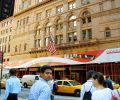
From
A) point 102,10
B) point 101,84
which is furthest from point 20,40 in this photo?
point 101,84

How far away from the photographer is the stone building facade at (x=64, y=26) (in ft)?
126

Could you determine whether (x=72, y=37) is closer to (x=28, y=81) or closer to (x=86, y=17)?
(x=86, y=17)

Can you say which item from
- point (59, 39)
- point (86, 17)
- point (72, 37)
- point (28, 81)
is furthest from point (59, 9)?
point (28, 81)

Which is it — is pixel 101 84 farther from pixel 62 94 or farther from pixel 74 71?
pixel 74 71

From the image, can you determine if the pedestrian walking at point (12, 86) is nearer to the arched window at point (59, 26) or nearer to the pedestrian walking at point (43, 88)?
the pedestrian walking at point (43, 88)

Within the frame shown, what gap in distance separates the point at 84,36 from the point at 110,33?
5553 millimetres

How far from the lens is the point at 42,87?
4324 millimetres

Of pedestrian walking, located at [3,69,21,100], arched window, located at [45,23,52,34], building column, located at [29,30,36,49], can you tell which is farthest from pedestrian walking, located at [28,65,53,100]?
building column, located at [29,30,36,49]

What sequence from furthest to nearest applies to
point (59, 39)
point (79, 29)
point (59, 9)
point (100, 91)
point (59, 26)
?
point (59, 9), point (59, 26), point (59, 39), point (79, 29), point (100, 91)

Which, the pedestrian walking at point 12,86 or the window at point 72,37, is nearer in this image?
the pedestrian walking at point 12,86

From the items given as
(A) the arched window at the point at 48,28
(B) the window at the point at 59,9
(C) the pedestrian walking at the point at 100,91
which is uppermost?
(B) the window at the point at 59,9

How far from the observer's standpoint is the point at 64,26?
1785 inches

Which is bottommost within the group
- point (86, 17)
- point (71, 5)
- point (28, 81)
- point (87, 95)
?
Answer: point (28, 81)

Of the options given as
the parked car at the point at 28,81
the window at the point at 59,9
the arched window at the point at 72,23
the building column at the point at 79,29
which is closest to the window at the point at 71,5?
the arched window at the point at 72,23
